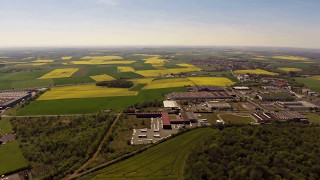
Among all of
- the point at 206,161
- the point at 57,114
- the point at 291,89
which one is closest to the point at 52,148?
the point at 57,114

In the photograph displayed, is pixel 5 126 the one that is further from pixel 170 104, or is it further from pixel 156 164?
pixel 170 104

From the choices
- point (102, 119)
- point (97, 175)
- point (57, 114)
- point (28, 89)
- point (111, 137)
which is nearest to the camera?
point (97, 175)

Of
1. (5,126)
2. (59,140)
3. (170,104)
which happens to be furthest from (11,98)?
(170,104)

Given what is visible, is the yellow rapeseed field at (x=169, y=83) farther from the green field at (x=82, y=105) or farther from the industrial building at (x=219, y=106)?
the industrial building at (x=219, y=106)

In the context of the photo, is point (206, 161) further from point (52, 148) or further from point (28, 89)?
point (28, 89)

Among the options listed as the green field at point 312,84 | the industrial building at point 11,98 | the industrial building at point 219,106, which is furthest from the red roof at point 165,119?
the green field at point 312,84

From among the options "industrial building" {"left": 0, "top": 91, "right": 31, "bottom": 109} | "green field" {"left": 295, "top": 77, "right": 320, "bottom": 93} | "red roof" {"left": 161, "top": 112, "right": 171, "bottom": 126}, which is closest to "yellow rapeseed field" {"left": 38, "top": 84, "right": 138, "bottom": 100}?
"industrial building" {"left": 0, "top": 91, "right": 31, "bottom": 109}
